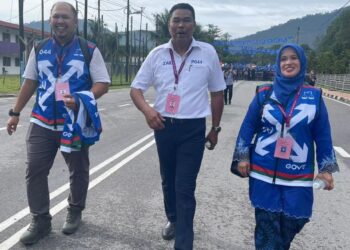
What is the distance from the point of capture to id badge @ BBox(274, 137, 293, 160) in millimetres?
3248

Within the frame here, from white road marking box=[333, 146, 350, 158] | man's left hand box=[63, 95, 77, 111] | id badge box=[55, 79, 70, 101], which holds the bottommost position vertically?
white road marking box=[333, 146, 350, 158]

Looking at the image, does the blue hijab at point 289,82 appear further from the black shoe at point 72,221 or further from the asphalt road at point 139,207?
the black shoe at point 72,221

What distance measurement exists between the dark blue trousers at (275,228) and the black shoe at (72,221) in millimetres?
1821

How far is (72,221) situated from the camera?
441 cm

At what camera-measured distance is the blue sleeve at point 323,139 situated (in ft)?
10.7

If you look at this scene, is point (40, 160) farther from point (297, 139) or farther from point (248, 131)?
point (297, 139)

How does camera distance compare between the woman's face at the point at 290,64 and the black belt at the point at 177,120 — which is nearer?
the woman's face at the point at 290,64

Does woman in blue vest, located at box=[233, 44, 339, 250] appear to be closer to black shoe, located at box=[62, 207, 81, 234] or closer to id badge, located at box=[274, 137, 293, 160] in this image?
id badge, located at box=[274, 137, 293, 160]

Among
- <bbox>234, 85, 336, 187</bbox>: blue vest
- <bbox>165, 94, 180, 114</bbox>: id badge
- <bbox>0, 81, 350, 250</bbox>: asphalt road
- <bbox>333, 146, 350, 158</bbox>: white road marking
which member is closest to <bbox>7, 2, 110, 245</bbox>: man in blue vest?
<bbox>0, 81, 350, 250</bbox>: asphalt road

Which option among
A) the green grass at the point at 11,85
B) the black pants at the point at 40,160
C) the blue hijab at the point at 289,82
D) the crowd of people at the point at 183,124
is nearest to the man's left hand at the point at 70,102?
the crowd of people at the point at 183,124

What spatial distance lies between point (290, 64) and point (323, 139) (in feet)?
1.88

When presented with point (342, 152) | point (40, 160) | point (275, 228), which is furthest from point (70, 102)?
point (342, 152)

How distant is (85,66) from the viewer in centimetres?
416

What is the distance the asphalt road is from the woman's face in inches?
68.6
